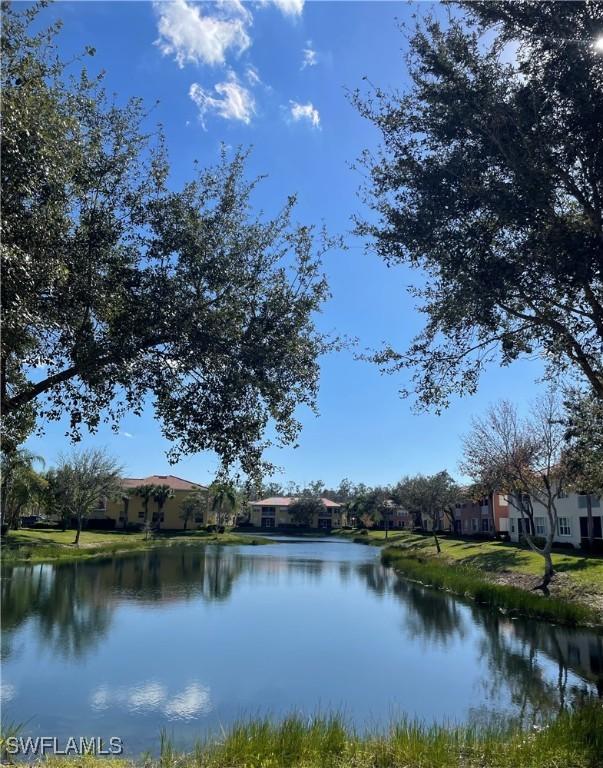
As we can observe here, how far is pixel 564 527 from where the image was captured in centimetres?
5519

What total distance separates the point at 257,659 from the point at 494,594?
46.8 ft

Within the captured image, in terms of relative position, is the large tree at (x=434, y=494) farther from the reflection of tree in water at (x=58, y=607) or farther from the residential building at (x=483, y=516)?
the reflection of tree in water at (x=58, y=607)

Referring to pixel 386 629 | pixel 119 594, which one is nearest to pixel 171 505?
pixel 119 594

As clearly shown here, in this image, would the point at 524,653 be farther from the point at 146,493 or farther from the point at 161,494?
the point at 161,494

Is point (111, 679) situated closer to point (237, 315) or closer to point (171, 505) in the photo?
point (237, 315)

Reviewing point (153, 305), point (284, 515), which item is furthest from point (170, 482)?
point (153, 305)

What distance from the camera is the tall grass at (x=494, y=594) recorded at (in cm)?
2444

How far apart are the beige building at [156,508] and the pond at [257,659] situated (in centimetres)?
6095

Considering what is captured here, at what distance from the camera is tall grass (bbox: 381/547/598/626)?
24.4m

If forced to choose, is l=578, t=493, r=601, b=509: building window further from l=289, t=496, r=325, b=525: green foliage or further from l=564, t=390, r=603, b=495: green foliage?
l=289, t=496, r=325, b=525: green foliage

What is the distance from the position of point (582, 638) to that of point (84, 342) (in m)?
21.5

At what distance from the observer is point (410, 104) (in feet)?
42.2

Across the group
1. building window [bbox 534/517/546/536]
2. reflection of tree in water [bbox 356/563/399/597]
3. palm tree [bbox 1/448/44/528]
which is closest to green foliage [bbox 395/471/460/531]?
building window [bbox 534/517/546/536]

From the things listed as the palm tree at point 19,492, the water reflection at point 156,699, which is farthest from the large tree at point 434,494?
the water reflection at point 156,699
